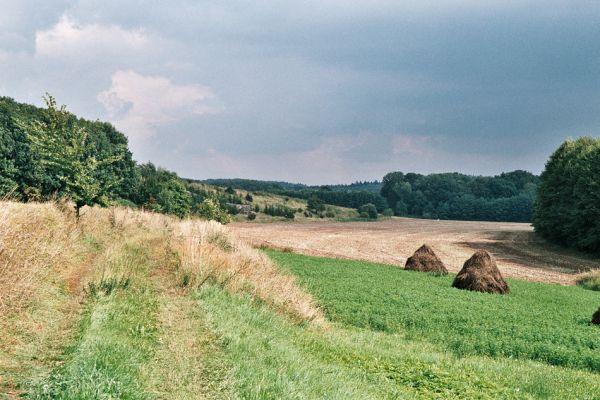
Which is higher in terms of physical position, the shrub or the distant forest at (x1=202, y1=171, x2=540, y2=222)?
the distant forest at (x1=202, y1=171, x2=540, y2=222)

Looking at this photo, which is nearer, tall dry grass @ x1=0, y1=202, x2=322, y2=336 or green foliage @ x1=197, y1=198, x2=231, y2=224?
tall dry grass @ x1=0, y1=202, x2=322, y2=336

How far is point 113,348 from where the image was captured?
23.2 feet

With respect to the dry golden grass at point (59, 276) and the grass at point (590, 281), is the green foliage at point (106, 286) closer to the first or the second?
the dry golden grass at point (59, 276)

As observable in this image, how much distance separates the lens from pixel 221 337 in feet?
27.7

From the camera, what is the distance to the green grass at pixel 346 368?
281 inches

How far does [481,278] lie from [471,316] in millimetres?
8471

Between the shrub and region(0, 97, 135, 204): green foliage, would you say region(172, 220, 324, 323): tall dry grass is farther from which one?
the shrub

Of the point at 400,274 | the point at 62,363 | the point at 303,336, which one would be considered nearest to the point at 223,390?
the point at 62,363

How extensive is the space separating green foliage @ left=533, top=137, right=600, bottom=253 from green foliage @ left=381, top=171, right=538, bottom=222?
235 ft

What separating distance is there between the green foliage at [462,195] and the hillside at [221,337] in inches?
4944

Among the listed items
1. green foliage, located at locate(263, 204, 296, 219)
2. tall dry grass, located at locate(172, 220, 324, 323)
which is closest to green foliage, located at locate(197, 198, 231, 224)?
tall dry grass, located at locate(172, 220, 324, 323)

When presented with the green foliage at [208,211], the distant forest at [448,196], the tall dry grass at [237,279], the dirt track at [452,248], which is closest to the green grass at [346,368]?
the tall dry grass at [237,279]

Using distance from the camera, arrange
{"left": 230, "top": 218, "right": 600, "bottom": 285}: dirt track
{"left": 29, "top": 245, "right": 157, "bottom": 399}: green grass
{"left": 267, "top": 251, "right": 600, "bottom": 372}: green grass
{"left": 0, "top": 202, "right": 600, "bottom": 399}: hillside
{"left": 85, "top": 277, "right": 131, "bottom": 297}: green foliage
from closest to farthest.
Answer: {"left": 29, "top": 245, "right": 157, "bottom": 399}: green grass < {"left": 0, "top": 202, "right": 600, "bottom": 399}: hillside < {"left": 85, "top": 277, "right": 131, "bottom": 297}: green foliage < {"left": 267, "top": 251, "right": 600, "bottom": 372}: green grass < {"left": 230, "top": 218, "right": 600, "bottom": 285}: dirt track

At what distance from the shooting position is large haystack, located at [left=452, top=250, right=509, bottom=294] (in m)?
25.5
